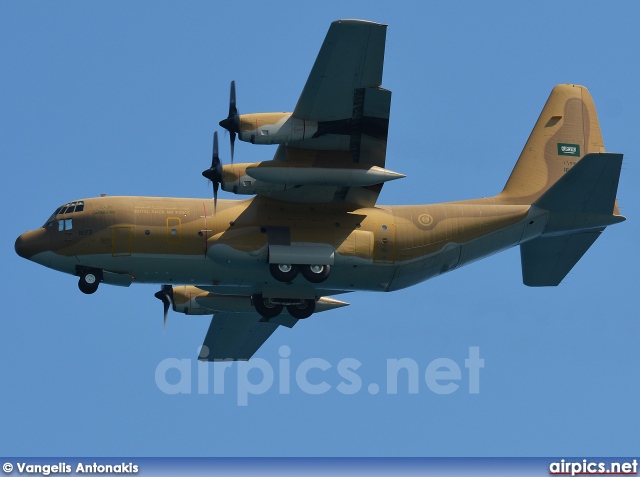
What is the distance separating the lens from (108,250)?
31703 mm

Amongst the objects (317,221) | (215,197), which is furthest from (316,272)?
(215,197)

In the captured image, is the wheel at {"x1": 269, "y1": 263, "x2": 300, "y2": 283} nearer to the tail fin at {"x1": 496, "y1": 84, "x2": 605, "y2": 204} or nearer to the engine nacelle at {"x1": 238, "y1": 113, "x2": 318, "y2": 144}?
the engine nacelle at {"x1": 238, "y1": 113, "x2": 318, "y2": 144}

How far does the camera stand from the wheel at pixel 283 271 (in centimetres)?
3161

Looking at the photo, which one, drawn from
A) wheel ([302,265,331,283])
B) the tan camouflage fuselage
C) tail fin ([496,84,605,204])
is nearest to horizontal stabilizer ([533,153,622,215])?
the tan camouflage fuselage

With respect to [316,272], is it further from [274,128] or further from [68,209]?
[68,209]

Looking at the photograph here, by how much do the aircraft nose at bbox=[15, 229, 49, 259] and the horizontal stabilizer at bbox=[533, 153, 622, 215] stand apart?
12088mm

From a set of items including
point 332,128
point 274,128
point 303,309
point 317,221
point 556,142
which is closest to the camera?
point 274,128

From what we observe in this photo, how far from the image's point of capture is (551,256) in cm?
3466

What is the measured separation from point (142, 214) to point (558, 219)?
404 inches

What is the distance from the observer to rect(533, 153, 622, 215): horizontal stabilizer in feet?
105

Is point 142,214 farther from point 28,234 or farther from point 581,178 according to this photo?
point 581,178

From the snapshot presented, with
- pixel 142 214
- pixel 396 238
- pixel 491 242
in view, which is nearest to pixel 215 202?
pixel 142 214

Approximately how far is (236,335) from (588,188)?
1094cm

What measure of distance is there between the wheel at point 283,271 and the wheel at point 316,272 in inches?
9.7
